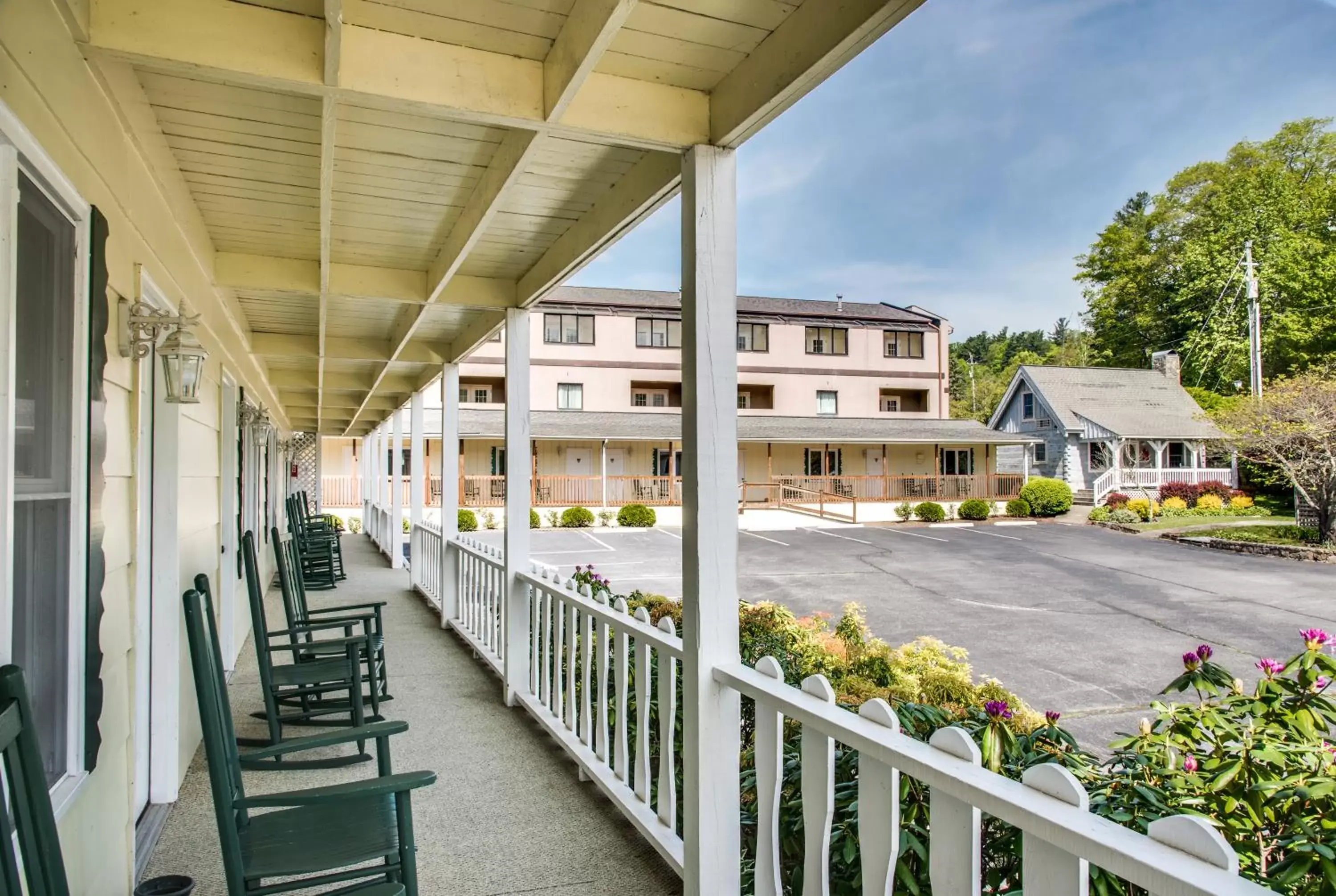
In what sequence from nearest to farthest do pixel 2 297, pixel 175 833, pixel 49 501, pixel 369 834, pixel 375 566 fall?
pixel 2 297 < pixel 49 501 < pixel 369 834 < pixel 175 833 < pixel 375 566

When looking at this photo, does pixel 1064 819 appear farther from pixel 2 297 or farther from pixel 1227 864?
pixel 2 297

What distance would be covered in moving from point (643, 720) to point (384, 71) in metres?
2.24

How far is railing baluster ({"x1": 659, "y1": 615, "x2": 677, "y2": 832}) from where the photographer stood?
2668 mm

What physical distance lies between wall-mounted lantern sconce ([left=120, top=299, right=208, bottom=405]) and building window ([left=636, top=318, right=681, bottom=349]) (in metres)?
23.8

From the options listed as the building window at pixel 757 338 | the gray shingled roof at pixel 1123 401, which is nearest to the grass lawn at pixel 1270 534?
the gray shingled roof at pixel 1123 401

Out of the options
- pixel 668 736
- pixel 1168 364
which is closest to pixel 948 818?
pixel 668 736

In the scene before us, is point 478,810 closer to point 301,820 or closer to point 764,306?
point 301,820

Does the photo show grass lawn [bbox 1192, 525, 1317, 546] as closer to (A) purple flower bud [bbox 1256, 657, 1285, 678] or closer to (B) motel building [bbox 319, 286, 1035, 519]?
(B) motel building [bbox 319, 286, 1035, 519]

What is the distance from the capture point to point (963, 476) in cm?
2484

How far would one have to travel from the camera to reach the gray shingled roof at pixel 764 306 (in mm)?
26094

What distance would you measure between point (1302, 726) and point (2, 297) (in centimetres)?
276

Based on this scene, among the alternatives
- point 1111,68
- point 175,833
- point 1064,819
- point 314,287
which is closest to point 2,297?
point 1064,819

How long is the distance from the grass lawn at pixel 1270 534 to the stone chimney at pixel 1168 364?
15059 millimetres

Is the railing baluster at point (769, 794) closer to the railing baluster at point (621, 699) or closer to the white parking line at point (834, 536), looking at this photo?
the railing baluster at point (621, 699)
